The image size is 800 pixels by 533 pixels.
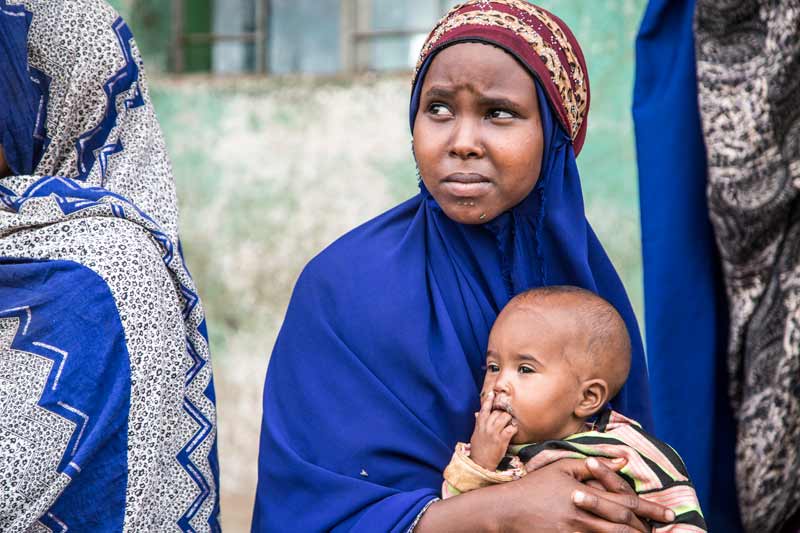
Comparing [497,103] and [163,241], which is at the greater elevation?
[497,103]

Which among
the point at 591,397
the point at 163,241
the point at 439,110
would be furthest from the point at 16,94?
the point at 591,397

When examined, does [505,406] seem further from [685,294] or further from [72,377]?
[685,294]

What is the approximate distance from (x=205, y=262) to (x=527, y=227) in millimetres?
3142

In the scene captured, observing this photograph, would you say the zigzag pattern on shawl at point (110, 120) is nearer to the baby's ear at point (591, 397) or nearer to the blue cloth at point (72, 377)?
the blue cloth at point (72, 377)

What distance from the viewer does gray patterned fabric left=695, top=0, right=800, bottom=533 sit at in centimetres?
325

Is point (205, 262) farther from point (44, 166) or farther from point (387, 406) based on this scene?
point (387, 406)

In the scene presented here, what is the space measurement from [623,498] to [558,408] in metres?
0.22

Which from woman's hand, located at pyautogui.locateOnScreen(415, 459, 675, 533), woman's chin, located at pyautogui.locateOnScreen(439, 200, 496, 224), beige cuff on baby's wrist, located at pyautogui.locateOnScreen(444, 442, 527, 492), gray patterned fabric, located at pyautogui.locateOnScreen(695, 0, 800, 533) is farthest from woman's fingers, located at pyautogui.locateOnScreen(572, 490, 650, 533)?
gray patterned fabric, located at pyautogui.locateOnScreen(695, 0, 800, 533)

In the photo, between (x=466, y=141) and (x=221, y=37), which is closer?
(x=466, y=141)

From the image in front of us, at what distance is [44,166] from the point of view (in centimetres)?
277

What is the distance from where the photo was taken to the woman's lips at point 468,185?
8.48 ft

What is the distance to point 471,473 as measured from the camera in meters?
2.42

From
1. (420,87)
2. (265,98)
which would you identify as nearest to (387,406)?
(420,87)

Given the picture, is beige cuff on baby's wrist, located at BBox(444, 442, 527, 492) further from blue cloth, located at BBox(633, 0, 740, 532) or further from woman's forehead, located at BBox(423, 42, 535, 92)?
blue cloth, located at BBox(633, 0, 740, 532)
